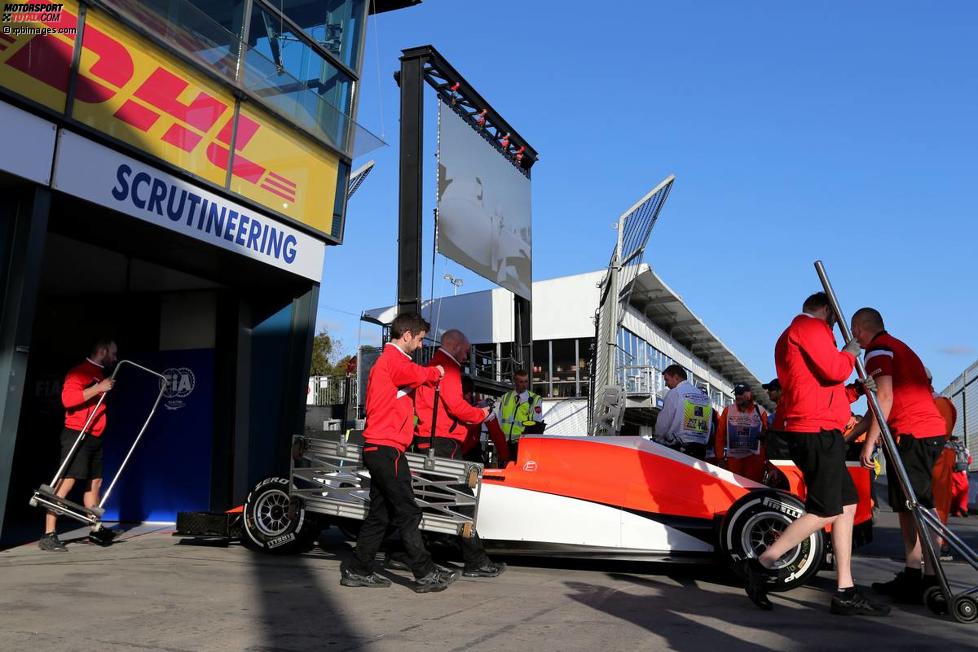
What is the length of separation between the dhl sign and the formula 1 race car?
3.40 m

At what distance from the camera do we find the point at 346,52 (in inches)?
406

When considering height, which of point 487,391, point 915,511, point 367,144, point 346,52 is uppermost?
point 346,52

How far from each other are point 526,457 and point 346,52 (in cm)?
651

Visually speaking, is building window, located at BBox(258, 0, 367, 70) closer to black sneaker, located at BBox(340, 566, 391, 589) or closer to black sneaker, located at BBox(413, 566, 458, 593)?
black sneaker, located at BBox(340, 566, 391, 589)

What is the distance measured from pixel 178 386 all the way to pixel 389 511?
5.70m

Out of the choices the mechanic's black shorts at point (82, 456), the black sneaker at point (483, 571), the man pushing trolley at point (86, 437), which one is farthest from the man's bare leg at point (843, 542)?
the mechanic's black shorts at point (82, 456)

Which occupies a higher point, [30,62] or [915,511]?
[30,62]

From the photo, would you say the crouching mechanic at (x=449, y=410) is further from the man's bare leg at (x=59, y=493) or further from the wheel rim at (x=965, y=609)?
the man's bare leg at (x=59, y=493)

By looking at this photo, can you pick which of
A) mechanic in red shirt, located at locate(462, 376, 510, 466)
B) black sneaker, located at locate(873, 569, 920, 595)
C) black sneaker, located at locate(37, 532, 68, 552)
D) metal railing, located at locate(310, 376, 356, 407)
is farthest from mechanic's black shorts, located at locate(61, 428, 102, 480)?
metal railing, located at locate(310, 376, 356, 407)

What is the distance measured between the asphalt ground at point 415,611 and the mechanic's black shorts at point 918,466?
68 centimetres

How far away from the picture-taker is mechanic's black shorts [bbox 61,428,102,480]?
23.8ft

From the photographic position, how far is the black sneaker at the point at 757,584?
4.46 meters

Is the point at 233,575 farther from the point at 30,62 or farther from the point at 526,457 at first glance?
the point at 30,62

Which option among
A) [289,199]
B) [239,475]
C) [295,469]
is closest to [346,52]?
[289,199]
